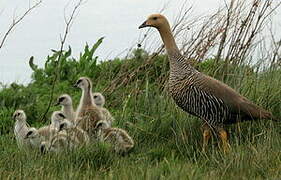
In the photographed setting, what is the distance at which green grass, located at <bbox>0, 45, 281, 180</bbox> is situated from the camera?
242 inches

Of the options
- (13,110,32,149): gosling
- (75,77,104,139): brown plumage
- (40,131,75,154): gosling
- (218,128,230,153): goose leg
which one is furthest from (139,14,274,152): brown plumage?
(13,110,32,149): gosling

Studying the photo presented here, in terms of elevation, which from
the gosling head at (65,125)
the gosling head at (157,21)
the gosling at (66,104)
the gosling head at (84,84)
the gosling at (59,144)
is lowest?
the gosling at (59,144)

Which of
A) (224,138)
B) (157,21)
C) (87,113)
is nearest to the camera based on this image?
(224,138)

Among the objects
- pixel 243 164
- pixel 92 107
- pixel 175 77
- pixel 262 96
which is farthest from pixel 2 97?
pixel 243 164

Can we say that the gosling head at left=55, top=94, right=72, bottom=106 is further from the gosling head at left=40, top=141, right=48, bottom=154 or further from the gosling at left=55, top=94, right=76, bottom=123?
the gosling head at left=40, top=141, right=48, bottom=154

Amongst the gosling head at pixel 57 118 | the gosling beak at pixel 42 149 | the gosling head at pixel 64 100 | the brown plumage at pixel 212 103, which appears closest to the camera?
the gosling beak at pixel 42 149

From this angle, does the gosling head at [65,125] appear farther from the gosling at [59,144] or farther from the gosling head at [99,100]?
the gosling head at [99,100]

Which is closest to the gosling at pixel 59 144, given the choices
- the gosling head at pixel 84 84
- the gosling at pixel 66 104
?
the gosling at pixel 66 104

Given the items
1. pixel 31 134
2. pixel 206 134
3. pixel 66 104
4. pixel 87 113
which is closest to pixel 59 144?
pixel 31 134

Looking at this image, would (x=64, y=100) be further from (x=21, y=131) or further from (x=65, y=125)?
(x=65, y=125)

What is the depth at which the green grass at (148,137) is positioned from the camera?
6.14m

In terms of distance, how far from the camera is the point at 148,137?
26.0ft

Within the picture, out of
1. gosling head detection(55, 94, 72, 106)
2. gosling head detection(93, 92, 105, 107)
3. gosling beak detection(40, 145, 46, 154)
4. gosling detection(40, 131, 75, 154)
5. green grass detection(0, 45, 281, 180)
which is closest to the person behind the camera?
green grass detection(0, 45, 281, 180)

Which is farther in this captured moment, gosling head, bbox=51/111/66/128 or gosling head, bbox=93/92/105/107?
gosling head, bbox=93/92/105/107
